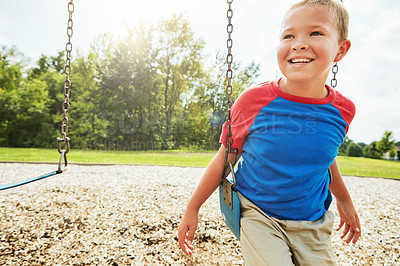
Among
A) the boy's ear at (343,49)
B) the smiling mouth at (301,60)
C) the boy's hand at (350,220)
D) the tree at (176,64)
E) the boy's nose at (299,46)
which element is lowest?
the boy's hand at (350,220)

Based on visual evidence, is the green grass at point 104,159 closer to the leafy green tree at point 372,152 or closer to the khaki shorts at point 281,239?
the khaki shorts at point 281,239

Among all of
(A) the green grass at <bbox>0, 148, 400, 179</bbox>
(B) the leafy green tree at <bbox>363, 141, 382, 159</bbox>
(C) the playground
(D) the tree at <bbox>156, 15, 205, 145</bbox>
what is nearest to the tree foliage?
(D) the tree at <bbox>156, 15, 205, 145</bbox>

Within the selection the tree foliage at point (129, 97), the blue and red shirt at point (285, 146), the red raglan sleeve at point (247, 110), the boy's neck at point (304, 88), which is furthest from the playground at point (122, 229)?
the tree foliage at point (129, 97)

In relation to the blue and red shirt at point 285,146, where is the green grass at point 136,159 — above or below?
below

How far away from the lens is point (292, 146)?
129 cm

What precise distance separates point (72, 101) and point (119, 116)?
581cm

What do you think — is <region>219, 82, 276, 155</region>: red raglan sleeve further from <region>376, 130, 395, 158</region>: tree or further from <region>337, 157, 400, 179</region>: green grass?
<region>376, 130, 395, 158</region>: tree

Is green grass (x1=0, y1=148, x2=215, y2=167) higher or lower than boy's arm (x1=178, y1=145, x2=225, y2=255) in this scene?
lower

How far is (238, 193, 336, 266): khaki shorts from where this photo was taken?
3.91ft

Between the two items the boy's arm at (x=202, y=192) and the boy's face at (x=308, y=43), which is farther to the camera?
the boy's arm at (x=202, y=192)

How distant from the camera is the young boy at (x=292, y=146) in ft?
4.13

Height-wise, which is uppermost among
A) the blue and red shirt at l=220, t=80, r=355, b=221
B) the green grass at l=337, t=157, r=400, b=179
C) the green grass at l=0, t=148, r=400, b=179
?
the blue and red shirt at l=220, t=80, r=355, b=221

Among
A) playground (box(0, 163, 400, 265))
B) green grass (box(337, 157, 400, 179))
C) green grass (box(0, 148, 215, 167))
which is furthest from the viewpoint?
green grass (box(337, 157, 400, 179))

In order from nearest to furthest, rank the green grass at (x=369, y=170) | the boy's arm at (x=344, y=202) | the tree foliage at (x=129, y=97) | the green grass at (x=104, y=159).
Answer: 1. the boy's arm at (x=344, y=202)
2. the green grass at (x=104, y=159)
3. the green grass at (x=369, y=170)
4. the tree foliage at (x=129, y=97)
